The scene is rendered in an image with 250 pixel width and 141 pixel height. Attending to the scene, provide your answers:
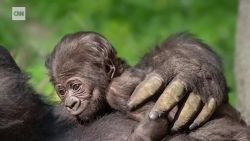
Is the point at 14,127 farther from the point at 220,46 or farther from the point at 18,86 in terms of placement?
the point at 220,46

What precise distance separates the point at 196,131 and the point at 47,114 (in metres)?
0.60

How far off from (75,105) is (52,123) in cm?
11

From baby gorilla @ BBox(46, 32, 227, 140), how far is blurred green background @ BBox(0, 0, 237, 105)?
8.82 ft

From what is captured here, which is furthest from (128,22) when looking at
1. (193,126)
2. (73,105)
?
(193,126)

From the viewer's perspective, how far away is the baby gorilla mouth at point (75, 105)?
9.64 ft

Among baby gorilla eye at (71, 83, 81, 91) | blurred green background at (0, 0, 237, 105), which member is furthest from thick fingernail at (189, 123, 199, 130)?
blurred green background at (0, 0, 237, 105)

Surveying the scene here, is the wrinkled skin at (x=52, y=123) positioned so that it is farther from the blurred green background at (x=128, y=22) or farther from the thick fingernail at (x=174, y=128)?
the blurred green background at (x=128, y=22)

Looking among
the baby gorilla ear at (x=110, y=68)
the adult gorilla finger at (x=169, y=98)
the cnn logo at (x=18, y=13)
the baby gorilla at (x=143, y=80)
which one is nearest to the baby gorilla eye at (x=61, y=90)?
the baby gorilla at (x=143, y=80)

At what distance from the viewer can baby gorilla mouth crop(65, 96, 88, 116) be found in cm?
294

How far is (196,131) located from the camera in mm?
2732

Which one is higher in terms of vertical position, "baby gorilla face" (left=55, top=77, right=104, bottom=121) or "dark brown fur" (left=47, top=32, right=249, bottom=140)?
"dark brown fur" (left=47, top=32, right=249, bottom=140)

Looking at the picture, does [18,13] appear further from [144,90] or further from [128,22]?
[144,90]

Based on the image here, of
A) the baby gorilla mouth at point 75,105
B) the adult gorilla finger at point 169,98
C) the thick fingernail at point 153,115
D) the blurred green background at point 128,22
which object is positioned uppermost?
the adult gorilla finger at point 169,98

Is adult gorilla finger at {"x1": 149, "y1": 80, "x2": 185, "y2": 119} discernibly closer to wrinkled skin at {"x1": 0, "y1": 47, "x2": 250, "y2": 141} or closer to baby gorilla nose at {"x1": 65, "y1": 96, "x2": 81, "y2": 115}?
wrinkled skin at {"x1": 0, "y1": 47, "x2": 250, "y2": 141}
